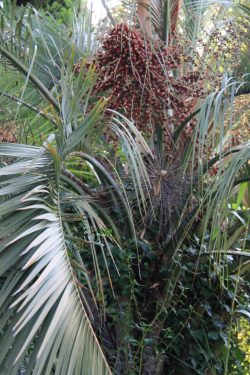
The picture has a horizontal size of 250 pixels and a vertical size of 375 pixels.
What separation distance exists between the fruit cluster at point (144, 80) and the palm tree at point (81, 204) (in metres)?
0.07

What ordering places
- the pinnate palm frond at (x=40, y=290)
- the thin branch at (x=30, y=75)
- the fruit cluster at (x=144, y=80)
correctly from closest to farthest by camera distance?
the pinnate palm frond at (x=40, y=290)
the fruit cluster at (x=144, y=80)
the thin branch at (x=30, y=75)

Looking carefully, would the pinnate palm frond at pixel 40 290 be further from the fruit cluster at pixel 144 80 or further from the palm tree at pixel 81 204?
the fruit cluster at pixel 144 80

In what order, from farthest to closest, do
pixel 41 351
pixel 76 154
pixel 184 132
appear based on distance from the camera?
1. pixel 184 132
2. pixel 76 154
3. pixel 41 351

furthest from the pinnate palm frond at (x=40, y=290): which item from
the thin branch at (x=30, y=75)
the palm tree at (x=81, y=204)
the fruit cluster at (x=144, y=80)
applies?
the thin branch at (x=30, y=75)

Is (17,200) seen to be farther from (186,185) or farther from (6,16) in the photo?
(6,16)

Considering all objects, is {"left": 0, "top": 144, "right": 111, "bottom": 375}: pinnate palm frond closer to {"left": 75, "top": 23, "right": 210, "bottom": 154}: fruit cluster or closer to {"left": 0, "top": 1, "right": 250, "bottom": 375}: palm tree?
{"left": 0, "top": 1, "right": 250, "bottom": 375}: palm tree

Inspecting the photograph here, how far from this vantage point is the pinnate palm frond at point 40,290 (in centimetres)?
204

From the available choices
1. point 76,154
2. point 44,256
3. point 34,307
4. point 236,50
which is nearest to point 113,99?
point 76,154

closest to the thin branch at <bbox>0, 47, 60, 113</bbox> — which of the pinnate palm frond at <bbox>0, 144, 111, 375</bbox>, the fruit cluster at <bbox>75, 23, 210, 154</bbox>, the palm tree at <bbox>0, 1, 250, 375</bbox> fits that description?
the palm tree at <bbox>0, 1, 250, 375</bbox>

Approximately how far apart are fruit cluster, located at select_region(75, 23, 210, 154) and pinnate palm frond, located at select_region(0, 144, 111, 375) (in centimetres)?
70

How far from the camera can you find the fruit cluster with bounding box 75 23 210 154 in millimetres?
2963

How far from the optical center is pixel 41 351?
1949 mm

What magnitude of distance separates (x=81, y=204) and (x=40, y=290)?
1.77 feet

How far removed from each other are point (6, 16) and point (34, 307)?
1920 millimetres
